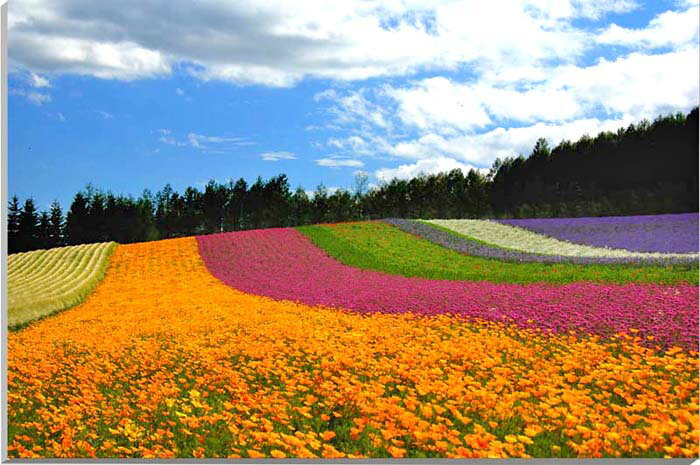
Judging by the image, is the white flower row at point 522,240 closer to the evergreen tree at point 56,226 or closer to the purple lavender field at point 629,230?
the purple lavender field at point 629,230

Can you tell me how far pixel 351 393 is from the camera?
475cm

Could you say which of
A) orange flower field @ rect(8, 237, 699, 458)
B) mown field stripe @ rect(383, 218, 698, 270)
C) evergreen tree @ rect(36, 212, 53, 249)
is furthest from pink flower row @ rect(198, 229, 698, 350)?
evergreen tree @ rect(36, 212, 53, 249)

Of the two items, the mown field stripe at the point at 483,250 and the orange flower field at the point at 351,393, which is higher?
the mown field stripe at the point at 483,250

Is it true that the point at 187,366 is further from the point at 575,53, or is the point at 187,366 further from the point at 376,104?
the point at 575,53

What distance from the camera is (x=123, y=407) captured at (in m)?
4.82

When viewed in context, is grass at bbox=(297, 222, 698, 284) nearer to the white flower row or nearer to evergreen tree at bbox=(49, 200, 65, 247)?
the white flower row

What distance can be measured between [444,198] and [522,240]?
219 cm

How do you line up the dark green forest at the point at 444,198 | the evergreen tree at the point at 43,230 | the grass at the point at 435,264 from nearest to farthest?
the evergreen tree at the point at 43,230 → the dark green forest at the point at 444,198 → the grass at the point at 435,264

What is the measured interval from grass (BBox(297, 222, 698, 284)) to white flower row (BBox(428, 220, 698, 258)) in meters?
0.65

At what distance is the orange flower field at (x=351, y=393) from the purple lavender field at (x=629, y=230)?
3.74 m

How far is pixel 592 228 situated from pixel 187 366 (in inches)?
298

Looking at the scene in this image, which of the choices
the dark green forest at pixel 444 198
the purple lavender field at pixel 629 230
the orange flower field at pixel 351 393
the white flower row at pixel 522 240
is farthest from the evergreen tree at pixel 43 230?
the purple lavender field at pixel 629 230

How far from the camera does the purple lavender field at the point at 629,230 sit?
331 inches

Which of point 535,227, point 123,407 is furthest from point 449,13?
point 535,227
